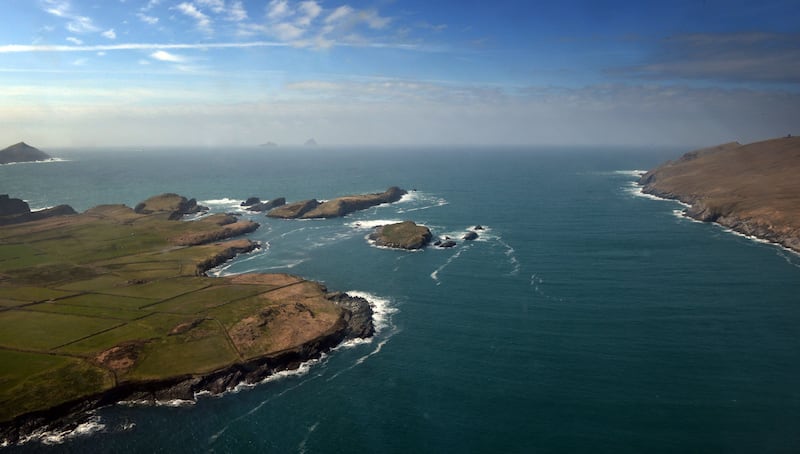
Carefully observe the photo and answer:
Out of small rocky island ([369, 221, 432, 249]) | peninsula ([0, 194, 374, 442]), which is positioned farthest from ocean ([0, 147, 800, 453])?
small rocky island ([369, 221, 432, 249])

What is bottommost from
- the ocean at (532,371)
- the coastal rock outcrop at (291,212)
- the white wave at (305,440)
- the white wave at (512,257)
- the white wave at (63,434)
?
the white wave at (63,434)

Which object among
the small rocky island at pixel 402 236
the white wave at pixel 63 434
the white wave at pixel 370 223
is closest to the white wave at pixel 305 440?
the white wave at pixel 63 434

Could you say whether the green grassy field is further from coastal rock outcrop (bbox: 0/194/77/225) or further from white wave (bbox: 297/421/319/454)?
coastal rock outcrop (bbox: 0/194/77/225)

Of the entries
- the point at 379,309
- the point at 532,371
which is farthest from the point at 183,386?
the point at 532,371

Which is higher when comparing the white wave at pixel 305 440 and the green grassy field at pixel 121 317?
the green grassy field at pixel 121 317

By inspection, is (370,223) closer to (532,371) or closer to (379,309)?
(379,309)

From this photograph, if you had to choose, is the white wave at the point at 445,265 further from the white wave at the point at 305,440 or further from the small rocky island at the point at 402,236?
the white wave at the point at 305,440
